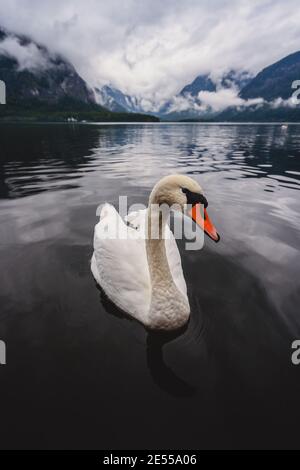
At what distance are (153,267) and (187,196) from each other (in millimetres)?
1151

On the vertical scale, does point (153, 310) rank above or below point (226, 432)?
above

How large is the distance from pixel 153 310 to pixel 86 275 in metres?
2.30

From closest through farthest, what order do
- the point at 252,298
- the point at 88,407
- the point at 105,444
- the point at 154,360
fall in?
the point at 105,444 → the point at 88,407 → the point at 154,360 → the point at 252,298

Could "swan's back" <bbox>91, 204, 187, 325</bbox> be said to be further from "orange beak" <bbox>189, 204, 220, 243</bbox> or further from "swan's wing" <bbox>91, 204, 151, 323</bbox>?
"orange beak" <bbox>189, 204, 220, 243</bbox>

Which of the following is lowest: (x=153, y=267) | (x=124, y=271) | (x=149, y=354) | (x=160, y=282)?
(x=149, y=354)

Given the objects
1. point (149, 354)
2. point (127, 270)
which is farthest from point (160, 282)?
point (149, 354)

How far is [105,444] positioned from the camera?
271 centimetres

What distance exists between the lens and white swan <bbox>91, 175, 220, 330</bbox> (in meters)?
3.33

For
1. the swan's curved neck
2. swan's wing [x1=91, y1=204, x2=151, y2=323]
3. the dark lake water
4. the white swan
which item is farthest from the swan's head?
the dark lake water

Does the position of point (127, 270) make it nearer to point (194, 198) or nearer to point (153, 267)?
point (153, 267)

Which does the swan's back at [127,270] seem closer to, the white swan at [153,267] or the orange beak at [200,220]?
the white swan at [153,267]

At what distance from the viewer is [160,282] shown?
3719 millimetres

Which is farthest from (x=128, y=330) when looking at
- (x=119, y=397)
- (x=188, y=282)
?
(x=188, y=282)

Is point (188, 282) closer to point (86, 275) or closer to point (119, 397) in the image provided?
point (86, 275)
